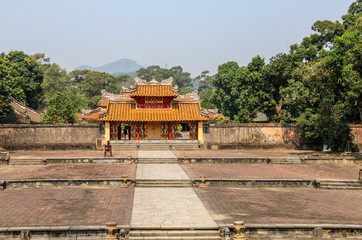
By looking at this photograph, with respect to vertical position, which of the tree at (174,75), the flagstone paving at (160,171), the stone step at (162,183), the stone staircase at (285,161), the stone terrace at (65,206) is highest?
the tree at (174,75)

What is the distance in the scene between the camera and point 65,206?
14.6m

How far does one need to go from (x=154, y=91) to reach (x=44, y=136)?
1193 cm

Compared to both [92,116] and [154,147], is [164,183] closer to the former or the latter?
[154,147]

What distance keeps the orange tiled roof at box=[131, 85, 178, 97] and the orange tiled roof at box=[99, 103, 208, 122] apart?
1451 millimetres

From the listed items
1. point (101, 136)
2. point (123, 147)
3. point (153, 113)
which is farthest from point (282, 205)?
point (101, 136)

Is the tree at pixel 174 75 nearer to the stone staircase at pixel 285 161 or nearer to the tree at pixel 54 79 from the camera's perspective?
the tree at pixel 54 79

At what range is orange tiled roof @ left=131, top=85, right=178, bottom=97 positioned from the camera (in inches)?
1460

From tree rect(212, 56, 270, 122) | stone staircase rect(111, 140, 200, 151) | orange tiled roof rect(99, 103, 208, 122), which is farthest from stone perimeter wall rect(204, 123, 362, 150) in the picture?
tree rect(212, 56, 270, 122)

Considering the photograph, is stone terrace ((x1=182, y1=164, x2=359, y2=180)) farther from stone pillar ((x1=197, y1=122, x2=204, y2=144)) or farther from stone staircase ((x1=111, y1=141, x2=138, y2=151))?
stone pillar ((x1=197, y1=122, x2=204, y2=144))

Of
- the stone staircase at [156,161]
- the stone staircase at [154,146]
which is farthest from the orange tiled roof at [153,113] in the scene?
the stone staircase at [156,161]

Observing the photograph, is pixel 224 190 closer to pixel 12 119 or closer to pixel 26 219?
pixel 26 219

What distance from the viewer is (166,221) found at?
1270 centimetres

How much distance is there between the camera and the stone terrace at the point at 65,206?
12.7 meters

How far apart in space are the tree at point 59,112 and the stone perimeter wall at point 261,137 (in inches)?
651
